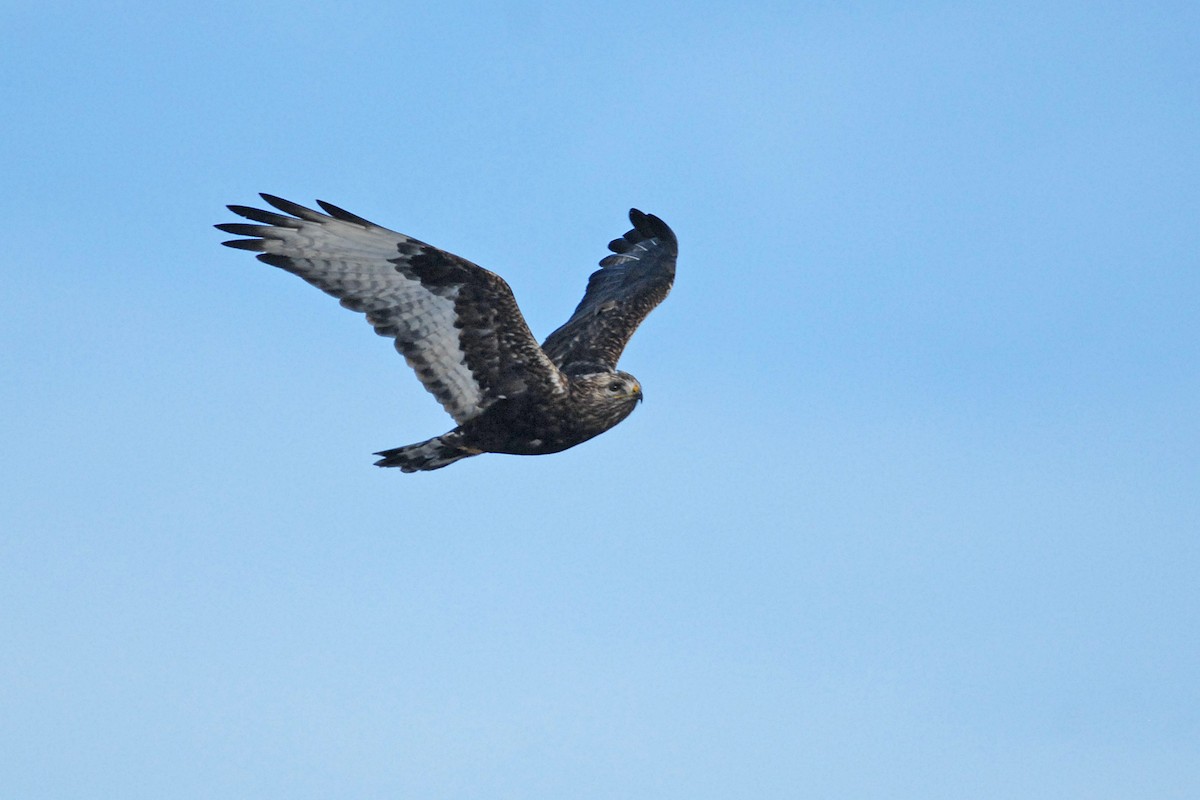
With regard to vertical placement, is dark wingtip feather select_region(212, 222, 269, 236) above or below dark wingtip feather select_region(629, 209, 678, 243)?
below

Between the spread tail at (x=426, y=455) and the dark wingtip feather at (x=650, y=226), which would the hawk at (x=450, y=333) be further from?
the dark wingtip feather at (x=650, y=226)

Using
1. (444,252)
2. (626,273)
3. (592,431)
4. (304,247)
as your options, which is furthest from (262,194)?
(626,273)

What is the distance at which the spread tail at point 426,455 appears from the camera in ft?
49.6

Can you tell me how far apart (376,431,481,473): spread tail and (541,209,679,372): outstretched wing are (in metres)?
1.78

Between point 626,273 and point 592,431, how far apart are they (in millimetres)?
5855

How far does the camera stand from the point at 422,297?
14.3 meters

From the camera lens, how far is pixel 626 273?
20484mm

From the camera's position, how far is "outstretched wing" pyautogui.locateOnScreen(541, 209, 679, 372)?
17.8 m

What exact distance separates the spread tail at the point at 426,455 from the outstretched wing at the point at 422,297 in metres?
0.44

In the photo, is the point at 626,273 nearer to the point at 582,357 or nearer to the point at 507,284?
the point at 582,357

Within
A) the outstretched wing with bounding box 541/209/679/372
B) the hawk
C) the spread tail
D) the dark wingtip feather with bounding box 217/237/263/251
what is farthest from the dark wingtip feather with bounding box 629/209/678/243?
the dark wingtip feather with bounding box 217/237/263/251

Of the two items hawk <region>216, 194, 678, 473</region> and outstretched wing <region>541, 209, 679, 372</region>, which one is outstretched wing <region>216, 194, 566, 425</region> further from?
outstretched wing <region>541, 209, 679, 372</region>

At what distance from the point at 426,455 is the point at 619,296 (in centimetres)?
497

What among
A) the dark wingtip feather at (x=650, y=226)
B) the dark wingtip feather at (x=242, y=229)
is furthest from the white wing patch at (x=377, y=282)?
the dark wingtip feather at (x=650, y=226)
